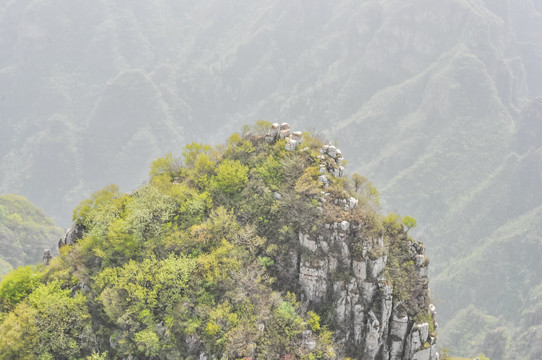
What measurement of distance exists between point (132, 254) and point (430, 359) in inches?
1169

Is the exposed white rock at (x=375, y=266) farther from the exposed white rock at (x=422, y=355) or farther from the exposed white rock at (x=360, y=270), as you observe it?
the exposed white rock at (x=422, y=355)

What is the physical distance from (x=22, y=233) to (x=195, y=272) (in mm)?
136484

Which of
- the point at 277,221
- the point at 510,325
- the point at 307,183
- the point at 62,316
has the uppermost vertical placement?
the point at 510,325

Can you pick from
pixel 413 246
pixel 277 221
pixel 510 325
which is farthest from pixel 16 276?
pixel 510 325

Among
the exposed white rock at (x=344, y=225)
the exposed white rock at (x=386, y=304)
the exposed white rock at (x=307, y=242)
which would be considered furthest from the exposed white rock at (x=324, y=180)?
the exposed white rock at (x=386, y=304)

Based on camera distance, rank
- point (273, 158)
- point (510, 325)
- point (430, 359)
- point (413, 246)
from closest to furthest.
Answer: point (430, 359) → point (413, 246) → point (273, 158) → point (510, 325)

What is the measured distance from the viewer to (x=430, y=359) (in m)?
38.7

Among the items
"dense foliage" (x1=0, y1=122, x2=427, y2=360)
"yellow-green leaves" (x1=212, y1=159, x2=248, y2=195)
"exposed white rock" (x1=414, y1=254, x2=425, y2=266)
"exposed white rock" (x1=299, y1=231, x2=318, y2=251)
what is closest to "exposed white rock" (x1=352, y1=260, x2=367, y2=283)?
"dense foliage" (x1=0, y1=122, x2=427, y2=360)

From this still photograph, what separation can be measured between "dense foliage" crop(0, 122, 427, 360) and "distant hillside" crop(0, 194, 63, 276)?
101 metres

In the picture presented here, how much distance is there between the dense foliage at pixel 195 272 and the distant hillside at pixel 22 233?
3973 inches

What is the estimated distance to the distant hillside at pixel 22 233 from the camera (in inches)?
5364

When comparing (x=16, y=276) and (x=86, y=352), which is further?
(x=16, y=276)

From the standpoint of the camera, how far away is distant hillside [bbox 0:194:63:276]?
136250 mm

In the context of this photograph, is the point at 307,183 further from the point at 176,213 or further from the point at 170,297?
the point at 170,297
